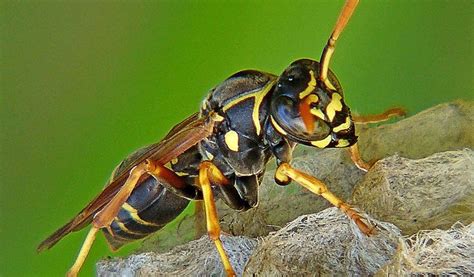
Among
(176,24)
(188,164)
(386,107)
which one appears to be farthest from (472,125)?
(176,24)

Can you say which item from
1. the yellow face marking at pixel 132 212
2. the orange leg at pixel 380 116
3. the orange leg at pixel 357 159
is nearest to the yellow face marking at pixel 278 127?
the orange leg at pixel 357 159

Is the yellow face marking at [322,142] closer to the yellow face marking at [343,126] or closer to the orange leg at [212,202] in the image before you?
the yellow face marking at [343,126]

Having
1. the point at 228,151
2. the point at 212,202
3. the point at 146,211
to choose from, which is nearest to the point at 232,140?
the point at 228,151

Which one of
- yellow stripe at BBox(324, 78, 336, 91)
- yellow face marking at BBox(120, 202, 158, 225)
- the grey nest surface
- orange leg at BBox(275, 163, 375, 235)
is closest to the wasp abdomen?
yellow face marking at BBox(120, 202, 158, 225)

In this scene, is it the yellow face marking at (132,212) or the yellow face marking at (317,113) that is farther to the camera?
the yellow face marking at (132,212)

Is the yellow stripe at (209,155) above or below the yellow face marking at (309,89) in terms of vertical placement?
below

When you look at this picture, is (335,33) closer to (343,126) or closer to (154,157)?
(343,126)

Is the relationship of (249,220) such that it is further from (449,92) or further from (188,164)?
(449,92)
